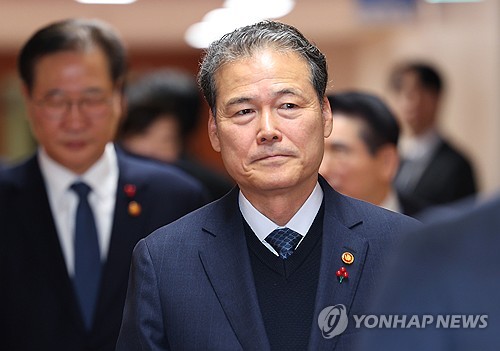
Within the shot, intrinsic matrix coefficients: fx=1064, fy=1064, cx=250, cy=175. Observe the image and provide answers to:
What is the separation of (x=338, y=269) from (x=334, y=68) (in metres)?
13.9

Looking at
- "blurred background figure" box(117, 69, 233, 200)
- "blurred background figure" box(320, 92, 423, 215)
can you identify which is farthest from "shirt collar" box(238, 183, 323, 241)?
"blurred background figure" box(117, 69, 233, 200)

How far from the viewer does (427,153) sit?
23.9ft

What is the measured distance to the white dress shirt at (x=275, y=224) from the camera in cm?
243

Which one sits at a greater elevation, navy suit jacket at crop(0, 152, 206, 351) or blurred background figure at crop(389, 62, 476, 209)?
blurred background figure at crop(389, 62, 476, 209)

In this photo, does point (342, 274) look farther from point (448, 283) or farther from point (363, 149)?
point (363, 149)

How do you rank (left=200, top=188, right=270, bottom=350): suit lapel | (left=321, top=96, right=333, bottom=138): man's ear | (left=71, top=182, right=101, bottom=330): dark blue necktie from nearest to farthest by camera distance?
(left=200, top=188, right=270, bottom=350): suit lapel, (left=321, top=96, right=333, bottom=138): man's ear, (left=71, top=182, right=101, bottom=330): dark blue necktie

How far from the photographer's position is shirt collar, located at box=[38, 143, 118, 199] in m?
3.51

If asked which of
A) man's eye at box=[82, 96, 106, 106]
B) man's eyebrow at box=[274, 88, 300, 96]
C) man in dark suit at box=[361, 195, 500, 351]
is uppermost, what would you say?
man's eye at box=[82, 96, 106, 106]

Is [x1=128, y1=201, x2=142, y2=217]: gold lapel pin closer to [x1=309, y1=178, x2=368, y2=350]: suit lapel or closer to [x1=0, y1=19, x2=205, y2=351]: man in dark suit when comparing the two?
[x1=0, y1=19, x2=205, y2=351]: man in dark suit

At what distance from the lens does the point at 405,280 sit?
130 centimetres

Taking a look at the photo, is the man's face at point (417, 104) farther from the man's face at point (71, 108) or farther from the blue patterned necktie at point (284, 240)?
the blue patterned necktie at point (284, 240)

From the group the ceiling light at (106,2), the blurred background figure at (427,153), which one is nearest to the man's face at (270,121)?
the blurred background figure at (427,153)

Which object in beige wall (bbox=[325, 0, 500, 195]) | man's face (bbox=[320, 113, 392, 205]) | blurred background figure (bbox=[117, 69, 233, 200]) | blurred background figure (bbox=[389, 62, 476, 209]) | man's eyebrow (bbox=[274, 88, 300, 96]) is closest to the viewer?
man's eyebrow (bbox=[274, 88, 300, 96])

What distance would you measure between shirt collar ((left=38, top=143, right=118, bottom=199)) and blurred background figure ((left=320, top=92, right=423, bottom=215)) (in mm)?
1038
